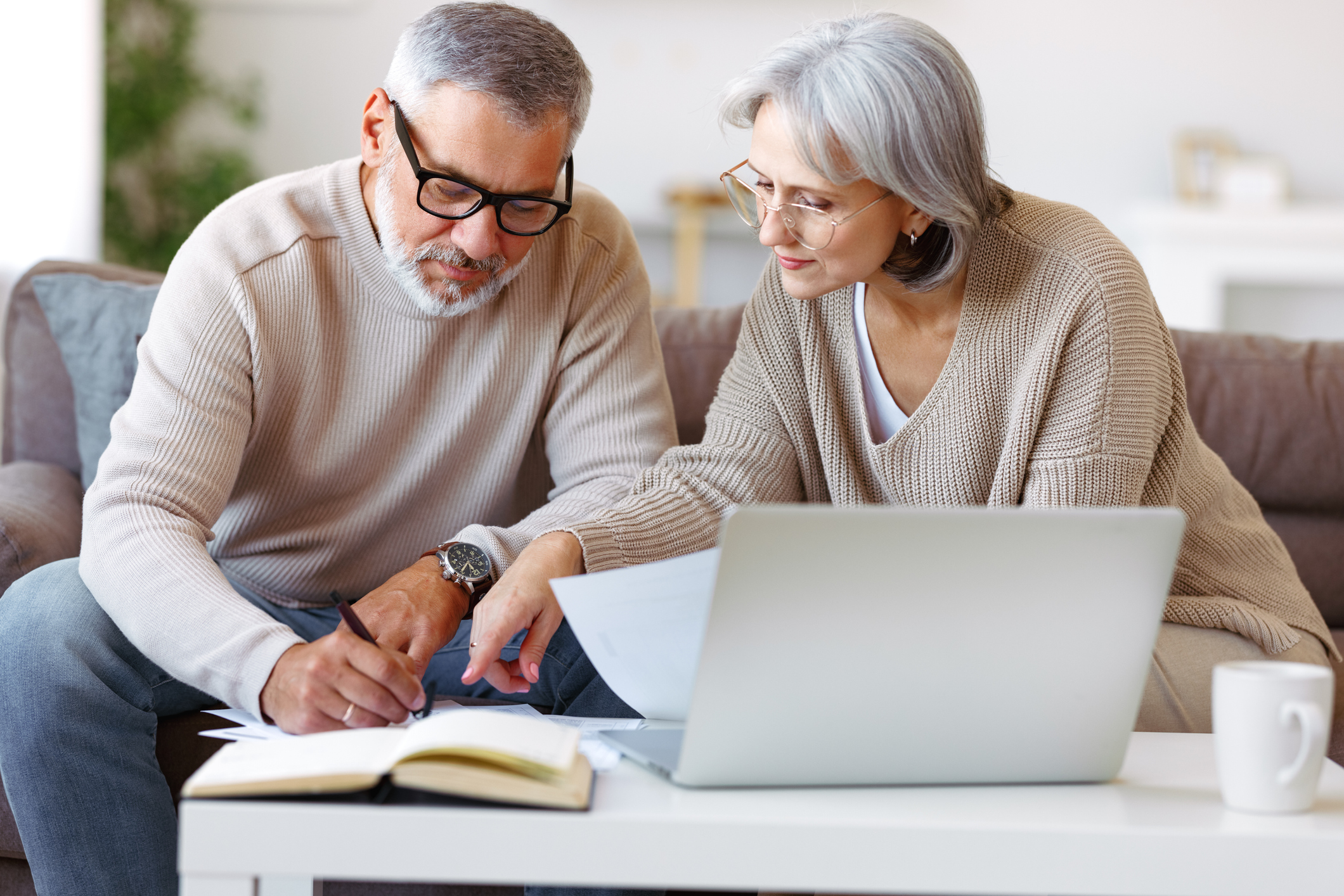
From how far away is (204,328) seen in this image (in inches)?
51.6

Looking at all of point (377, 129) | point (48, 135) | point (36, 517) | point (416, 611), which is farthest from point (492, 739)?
point (48, 135)

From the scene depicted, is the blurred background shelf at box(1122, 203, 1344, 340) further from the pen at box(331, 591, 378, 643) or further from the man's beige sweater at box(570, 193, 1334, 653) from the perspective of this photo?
the pen at box(331, 591, 378, 643)

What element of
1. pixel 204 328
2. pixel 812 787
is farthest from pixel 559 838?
pixel 204 328

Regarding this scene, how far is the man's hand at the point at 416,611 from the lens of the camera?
1.17 metres

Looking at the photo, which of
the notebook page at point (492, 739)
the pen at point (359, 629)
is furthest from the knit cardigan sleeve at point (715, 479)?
the notebook page at point (492, 739)

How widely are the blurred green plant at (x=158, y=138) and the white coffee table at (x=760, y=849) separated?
379 cm

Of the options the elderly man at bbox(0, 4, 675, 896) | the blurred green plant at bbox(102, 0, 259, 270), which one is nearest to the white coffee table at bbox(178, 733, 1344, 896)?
the elderly man at bbox(0, 4, 675, 896)

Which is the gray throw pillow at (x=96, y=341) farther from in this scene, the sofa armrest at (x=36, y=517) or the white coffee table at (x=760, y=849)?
the white coffee table at (x=760, y=849)

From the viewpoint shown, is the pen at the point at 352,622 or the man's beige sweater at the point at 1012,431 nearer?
the pen at the point at 352,622

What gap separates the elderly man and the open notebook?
0.16 metres

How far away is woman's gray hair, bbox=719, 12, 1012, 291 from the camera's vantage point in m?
1.15

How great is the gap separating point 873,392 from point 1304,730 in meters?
0.67

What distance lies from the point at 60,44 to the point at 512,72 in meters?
2.78

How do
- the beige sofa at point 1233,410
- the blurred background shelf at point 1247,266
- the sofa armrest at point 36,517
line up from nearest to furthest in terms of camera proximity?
the sofa armrest at point 36,517, the beige sofa at point 1233,410, the blurred background shelf at point 1247,266
